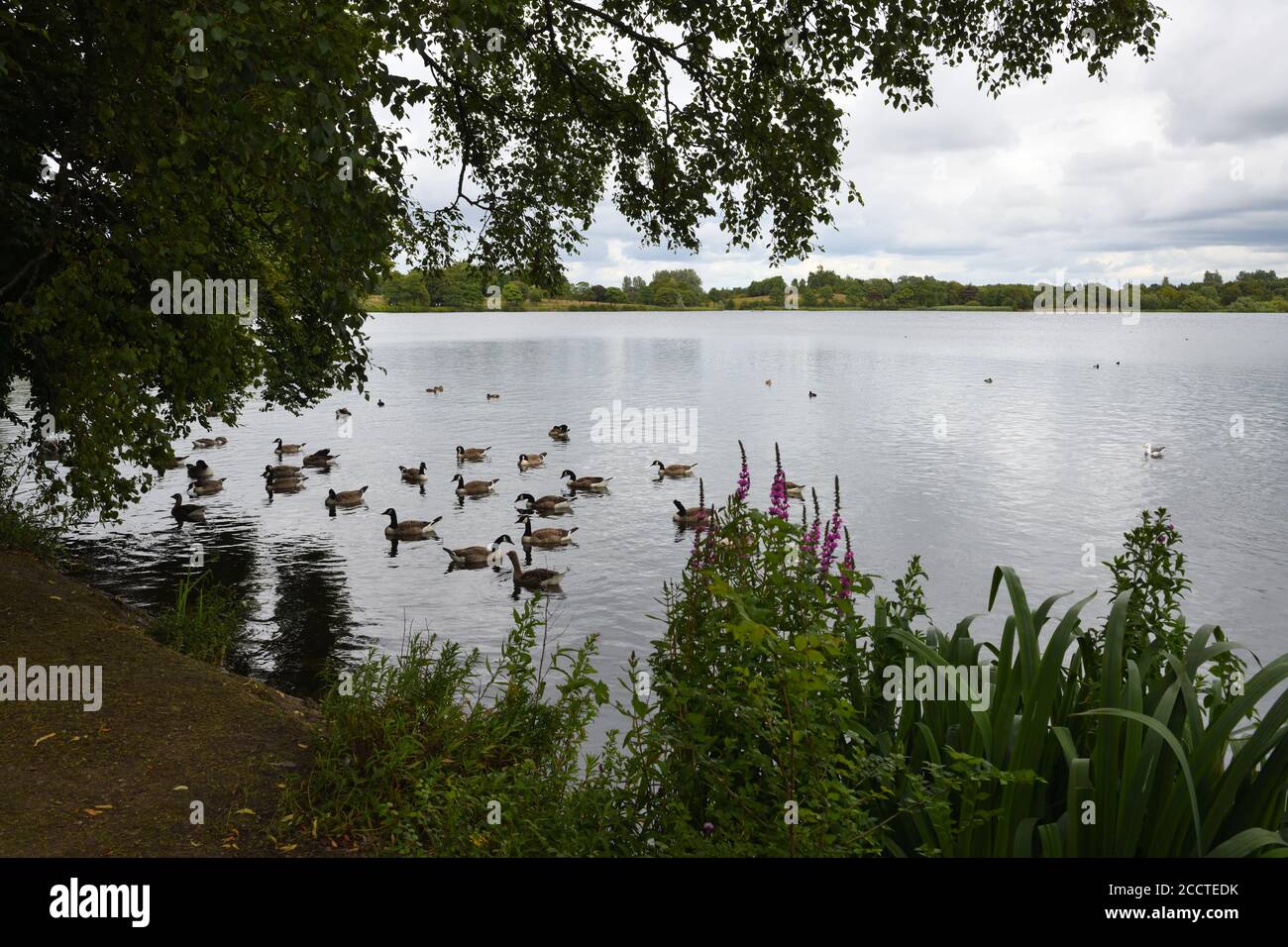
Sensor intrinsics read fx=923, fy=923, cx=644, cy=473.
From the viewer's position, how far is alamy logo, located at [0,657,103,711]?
7949mm

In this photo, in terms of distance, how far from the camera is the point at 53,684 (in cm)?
805

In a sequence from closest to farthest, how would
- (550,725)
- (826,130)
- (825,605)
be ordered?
(825,605) → (550,725) → (826,130)

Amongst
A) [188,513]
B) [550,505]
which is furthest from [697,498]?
[188,513]

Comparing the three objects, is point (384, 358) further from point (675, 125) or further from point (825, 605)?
point (825, 605)

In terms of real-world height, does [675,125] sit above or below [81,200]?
above

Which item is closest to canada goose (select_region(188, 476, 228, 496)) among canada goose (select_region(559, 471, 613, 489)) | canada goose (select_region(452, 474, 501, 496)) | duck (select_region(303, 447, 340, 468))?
duck (select_region(303, 447, 340, 468))

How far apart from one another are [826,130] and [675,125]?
2103 millimetres

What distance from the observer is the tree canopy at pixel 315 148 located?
634 centimetres

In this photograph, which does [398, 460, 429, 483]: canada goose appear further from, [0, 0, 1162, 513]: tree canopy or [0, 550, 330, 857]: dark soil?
[0, 550, 330, 857]: dark soil

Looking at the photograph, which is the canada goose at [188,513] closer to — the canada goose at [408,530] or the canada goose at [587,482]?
the canada goose at [408,530]

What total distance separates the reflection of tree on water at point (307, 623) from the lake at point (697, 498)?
0.07 metres

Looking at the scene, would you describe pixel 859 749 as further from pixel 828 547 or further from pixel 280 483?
pixel 280 483

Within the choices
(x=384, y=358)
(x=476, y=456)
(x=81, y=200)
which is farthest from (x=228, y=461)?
(x=384, y=358)

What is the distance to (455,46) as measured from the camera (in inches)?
348
